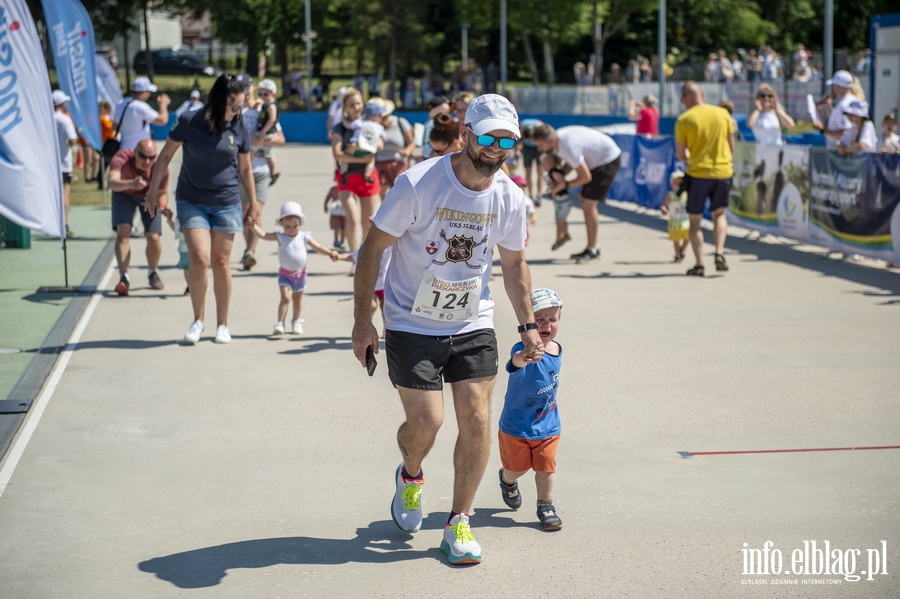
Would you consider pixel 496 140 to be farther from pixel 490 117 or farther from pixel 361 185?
pixel 361 185

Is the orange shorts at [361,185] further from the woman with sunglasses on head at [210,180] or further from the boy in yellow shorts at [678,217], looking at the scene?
the woman with sunglasses on head at [210,180]

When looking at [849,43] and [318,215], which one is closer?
[318,215]

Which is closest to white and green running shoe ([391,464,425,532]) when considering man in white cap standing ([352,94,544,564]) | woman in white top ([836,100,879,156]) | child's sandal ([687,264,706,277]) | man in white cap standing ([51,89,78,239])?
man in white cap standing ([352,94,544,564])

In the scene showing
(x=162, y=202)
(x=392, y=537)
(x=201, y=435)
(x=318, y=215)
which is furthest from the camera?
(x=318, y=215)

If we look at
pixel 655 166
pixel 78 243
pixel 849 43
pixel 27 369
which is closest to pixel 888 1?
pixel 849 43

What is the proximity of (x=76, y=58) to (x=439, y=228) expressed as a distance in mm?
12570

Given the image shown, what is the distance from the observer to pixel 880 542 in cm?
513

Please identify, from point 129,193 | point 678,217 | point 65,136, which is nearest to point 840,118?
point 678,217

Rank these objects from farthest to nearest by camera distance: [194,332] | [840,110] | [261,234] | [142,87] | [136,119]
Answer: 1. [840,110]
2. [142,87]
3. [136,119]
4. [261,234]
5. [194,332]

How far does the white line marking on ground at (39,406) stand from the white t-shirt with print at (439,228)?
2.26 m

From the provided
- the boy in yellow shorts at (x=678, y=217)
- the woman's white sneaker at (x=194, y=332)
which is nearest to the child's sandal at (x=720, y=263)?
the boy in yellow shorts at (x=678, y=217)

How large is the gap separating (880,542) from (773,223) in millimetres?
11127

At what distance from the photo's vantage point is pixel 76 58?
16.1m

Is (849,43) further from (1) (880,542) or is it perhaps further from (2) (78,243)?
(1) (880,542)
